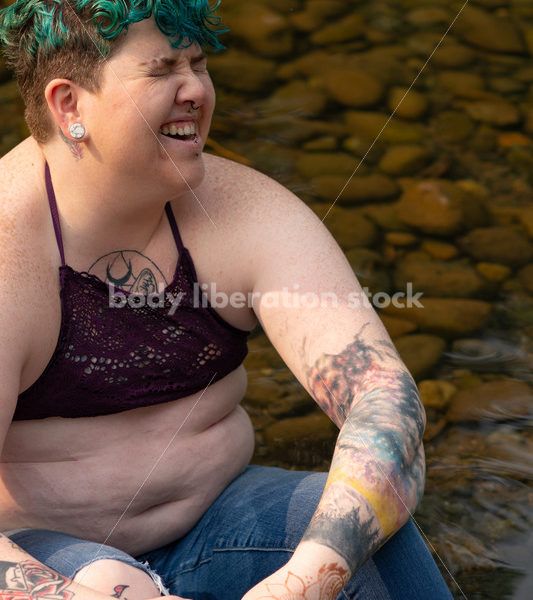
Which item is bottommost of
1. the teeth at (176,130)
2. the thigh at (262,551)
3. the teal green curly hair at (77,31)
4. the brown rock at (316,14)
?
the brown rock at (316,14)

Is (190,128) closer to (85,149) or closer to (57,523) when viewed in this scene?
(85,149)

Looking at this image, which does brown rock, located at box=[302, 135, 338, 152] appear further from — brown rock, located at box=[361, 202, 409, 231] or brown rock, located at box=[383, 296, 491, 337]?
brown rock, located at box=[383, 296, 491, 337]

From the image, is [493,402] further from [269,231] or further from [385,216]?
[269,231]

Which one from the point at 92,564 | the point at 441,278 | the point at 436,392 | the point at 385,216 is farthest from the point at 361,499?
the point at 385,216

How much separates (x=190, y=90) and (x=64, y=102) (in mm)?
175

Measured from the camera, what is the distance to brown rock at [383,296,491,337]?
2.56 meters

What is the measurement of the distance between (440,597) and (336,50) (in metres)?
2.67

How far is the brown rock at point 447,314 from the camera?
2557 millimetres

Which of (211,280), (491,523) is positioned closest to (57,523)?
(211,280)

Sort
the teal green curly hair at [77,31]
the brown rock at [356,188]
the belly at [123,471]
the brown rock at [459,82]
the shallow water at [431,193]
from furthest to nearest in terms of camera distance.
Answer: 1. the brown rock at [459,82]
2. the brown rock at [356,188]
3. the shallow water at [431,193]
4. the belly at [123,471]
5. the teal green curly hair at [77,31]

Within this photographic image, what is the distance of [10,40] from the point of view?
132cm

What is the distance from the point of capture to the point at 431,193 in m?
2.99

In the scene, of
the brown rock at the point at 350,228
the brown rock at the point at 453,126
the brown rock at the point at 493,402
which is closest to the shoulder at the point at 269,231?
the brown rock at the point at 493,402

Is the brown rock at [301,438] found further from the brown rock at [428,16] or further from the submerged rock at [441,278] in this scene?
the brown rock at [428,16]
